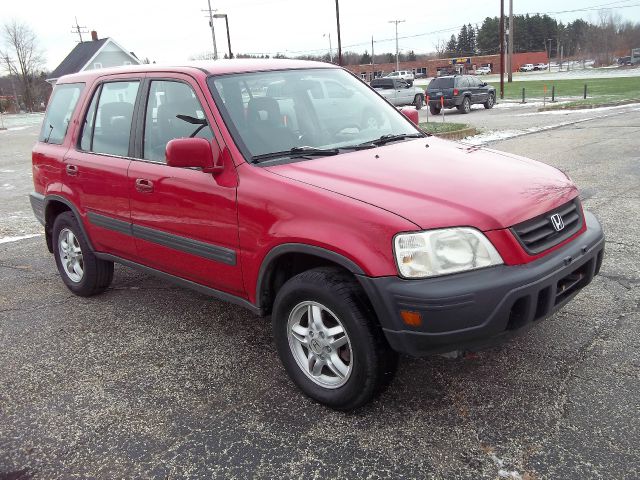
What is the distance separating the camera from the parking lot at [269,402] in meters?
2.65

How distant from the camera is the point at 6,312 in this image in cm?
479

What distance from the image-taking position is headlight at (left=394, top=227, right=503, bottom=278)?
258cm

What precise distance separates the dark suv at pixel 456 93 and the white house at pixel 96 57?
27847mm

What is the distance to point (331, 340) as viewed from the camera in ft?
9.70

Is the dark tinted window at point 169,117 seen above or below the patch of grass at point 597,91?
above

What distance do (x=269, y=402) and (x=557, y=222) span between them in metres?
1.83

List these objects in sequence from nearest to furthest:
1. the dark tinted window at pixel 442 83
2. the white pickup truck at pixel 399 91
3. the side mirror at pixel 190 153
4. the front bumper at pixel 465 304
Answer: the front bumper at pixel 465 304 → the side mirror at pixel 190 153 → the dark tinted window at pixel 442 83 → the white pickup truck at pixel 399 91

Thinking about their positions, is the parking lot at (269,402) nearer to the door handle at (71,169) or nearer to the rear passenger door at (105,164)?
the rear passenger door at (105,164)

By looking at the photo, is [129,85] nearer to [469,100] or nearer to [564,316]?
[564,316]

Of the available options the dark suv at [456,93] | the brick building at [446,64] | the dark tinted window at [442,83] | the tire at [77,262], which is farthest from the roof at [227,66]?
the brick building at [446,64]

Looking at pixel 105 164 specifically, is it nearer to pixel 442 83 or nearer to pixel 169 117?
pixel 169 117

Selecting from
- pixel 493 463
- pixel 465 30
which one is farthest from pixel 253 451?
pixel 465 30

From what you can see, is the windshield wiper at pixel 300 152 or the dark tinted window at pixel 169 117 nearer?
the windshield wiper at pixel 300 152

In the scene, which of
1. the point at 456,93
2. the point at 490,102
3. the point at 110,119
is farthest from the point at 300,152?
the point at 490,102
